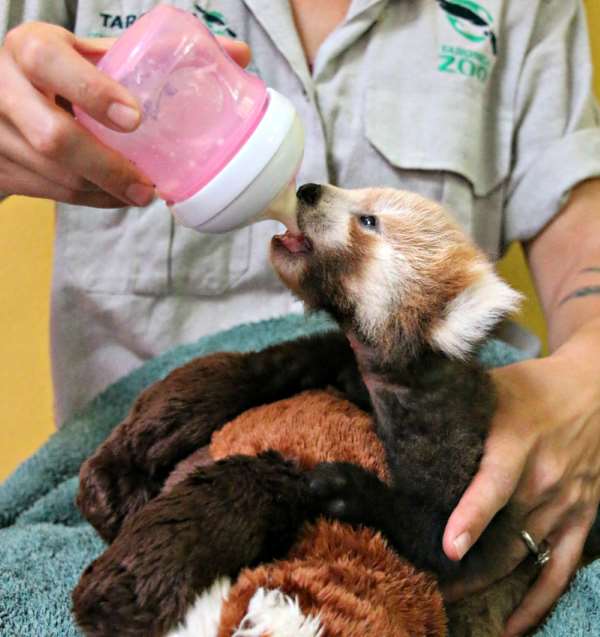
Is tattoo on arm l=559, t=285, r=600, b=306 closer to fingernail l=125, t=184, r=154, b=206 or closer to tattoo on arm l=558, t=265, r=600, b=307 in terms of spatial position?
tattoo on arm l=558, t=265, r=600, b=307

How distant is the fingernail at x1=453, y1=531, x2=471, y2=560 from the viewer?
695mm

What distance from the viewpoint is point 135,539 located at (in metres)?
0.59

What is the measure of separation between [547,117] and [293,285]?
785 mm

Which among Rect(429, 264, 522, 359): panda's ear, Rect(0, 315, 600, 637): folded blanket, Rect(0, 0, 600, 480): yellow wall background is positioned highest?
Rect(429, 264, 522, 359): panda's ear

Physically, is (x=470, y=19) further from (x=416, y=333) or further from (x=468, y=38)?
(x=416, y=333)

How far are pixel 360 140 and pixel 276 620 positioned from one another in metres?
0.95

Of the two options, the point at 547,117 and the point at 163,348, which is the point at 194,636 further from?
the point at 547,117

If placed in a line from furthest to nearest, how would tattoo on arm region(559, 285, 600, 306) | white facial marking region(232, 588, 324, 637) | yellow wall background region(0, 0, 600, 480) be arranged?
yellow wall background region(0, 0, 600, 480) → tattoo on arm region(559, 285, 600, 306) → white facial marking region(232, 588, 324, 637)

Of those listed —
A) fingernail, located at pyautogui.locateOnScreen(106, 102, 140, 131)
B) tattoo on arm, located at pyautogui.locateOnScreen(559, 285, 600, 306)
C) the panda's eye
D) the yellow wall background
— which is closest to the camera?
fingernail, located at pyautogui.locateOnScreen(106, 102, 140, 131)

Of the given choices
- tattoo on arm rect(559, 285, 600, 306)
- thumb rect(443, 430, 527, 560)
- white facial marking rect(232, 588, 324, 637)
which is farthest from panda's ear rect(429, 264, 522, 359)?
tattoo on arm rect(559, 285, 600, 306)

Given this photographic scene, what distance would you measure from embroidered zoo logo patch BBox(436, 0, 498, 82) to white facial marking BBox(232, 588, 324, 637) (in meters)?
1.05

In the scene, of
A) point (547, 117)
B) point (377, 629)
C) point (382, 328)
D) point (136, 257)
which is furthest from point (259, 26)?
point (377, 629)

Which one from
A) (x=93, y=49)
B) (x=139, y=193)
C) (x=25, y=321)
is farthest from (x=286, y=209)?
(x=25, y=321)

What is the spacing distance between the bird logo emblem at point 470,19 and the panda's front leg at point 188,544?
3.19 ft
